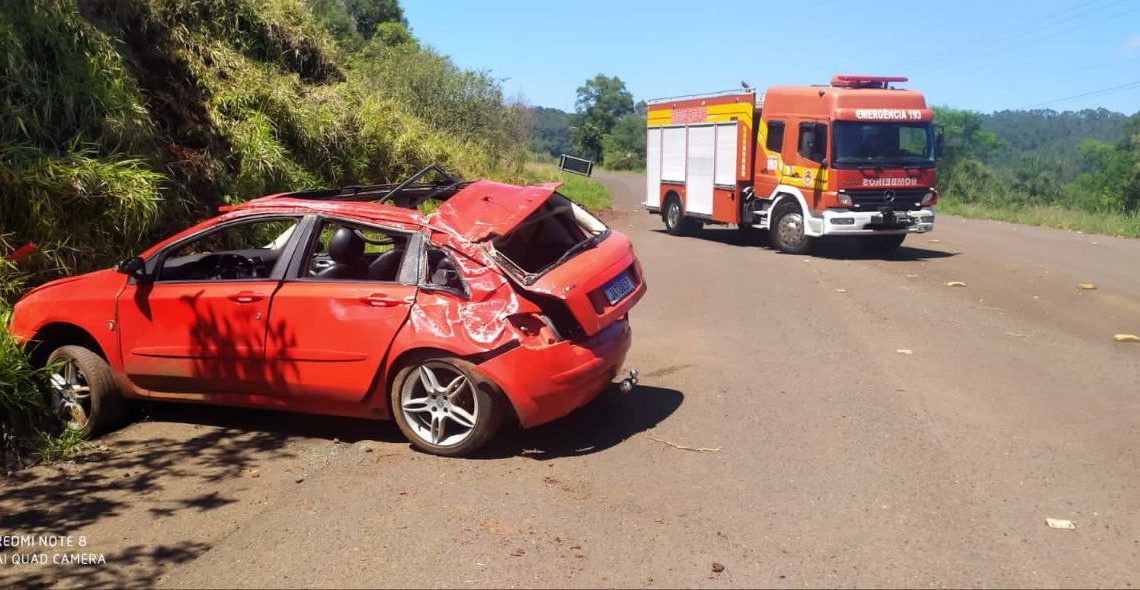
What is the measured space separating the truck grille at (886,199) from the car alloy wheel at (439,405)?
41.0 ft

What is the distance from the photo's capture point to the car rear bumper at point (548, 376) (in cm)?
533

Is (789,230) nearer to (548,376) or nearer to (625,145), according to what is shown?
(548,376)

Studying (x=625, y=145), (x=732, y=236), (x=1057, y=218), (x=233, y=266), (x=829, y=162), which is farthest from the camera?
(x=625, y=145)

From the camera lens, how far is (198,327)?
19.6 feet

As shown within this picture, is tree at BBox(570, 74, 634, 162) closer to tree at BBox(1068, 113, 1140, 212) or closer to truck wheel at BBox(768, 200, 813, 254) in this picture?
tree at BBox(1068, 113, 1140, 212)

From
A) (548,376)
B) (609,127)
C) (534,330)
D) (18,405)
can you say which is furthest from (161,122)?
(609,127)

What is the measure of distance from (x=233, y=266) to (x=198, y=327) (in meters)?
0.84

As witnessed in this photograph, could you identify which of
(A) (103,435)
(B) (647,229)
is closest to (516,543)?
(A) (103,435)

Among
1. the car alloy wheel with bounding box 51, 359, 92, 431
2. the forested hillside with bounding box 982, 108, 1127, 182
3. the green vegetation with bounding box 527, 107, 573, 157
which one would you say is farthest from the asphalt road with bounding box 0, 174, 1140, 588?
the green vegetation with bounding box 527, 107, 573, 157

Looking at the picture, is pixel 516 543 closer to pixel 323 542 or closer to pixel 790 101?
pixel 323 542

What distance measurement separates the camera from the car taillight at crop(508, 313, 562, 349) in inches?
211

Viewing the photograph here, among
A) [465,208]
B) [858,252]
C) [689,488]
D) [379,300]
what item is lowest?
[689,488]

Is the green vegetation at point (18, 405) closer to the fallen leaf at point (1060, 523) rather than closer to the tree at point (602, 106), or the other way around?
the fallen leaf at point (1060, 523)

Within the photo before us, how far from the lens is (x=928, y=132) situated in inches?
672
